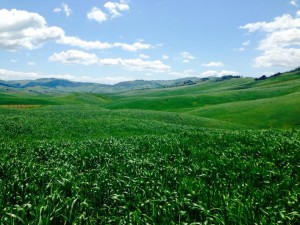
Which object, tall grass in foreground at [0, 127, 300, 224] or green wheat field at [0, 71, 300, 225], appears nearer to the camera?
tall grass in foreground at [0, 127, 300, 224]

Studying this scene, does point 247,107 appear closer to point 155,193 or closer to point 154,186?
point 154,186

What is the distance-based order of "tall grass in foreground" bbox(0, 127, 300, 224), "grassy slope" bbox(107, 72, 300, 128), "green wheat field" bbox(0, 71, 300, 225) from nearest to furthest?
Result: "tall grass in foreground" bbox(0, 127, 300, 224) → "green wheat field" bbox(0, 71, 300, 225) → "grassy slope" bbox(107, 72, 300, 128)

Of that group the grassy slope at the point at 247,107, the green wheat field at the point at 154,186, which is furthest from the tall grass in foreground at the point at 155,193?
the grassy slope at the point at 247,107

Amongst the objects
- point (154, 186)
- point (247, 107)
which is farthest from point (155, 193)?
point (247, 107)

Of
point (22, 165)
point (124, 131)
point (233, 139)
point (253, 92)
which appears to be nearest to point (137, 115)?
point (124, 131)

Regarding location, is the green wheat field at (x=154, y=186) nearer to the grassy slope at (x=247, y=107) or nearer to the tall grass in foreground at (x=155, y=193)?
the tall grass in foreground at (x=155, y=193)

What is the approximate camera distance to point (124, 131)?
41125mm

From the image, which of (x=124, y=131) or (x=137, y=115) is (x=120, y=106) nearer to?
(x=137, y=115)

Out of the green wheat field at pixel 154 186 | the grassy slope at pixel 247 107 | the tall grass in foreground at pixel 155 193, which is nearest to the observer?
the tall grass in foreground at pixel 155 193

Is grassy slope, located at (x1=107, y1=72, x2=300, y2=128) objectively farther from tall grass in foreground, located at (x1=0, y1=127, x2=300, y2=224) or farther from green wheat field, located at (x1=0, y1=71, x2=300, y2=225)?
tall grass in foreground, located at (x1=0, y1=127, x2=300, y2=224)

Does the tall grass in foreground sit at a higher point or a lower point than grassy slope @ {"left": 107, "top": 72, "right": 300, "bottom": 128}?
higher

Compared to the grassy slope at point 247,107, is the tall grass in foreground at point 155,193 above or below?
above

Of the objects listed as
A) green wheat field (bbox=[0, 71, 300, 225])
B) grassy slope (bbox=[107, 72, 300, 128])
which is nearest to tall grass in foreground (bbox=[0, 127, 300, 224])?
green wheat field (bbox=[0, 71, 300, 225])

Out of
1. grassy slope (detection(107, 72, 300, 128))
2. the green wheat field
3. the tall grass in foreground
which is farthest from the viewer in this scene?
grassy slope (detection(107, 72, 300, 128))
